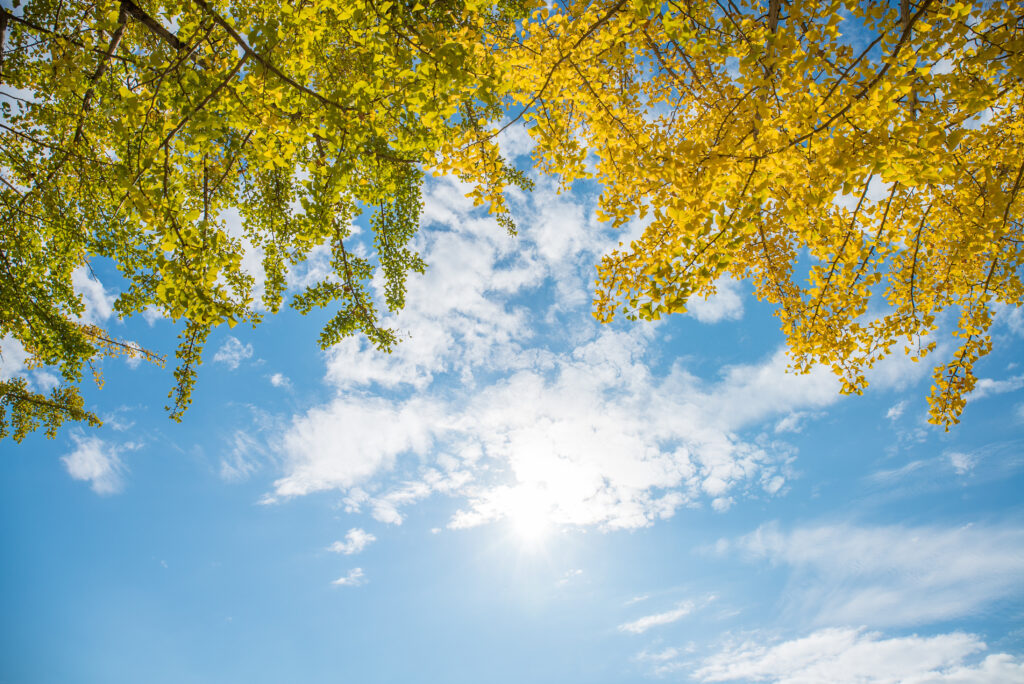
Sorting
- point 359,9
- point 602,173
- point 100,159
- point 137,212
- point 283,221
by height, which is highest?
point 100,159

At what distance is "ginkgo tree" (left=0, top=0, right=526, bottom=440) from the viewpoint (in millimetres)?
2951

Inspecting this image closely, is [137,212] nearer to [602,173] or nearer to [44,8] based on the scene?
[602,173]

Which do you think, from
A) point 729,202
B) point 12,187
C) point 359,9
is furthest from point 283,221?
point 729,202

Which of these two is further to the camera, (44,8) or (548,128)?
(44,8)

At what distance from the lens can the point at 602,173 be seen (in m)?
3.61

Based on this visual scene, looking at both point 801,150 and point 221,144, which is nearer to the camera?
point 801,150

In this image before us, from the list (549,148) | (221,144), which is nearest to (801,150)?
(549,148)

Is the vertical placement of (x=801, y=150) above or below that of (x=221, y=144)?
below

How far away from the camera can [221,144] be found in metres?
3.97

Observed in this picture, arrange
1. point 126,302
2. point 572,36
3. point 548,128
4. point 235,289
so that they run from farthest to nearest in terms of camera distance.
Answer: point 126,302 < point 235,289 < point 548,128 < point 572,36

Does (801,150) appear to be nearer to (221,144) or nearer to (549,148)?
(549,148)

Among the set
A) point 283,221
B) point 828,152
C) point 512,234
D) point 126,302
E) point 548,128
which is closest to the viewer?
point 828,152

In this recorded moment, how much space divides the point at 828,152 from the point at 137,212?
13.4 feet

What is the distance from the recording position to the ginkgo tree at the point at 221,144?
295cm
